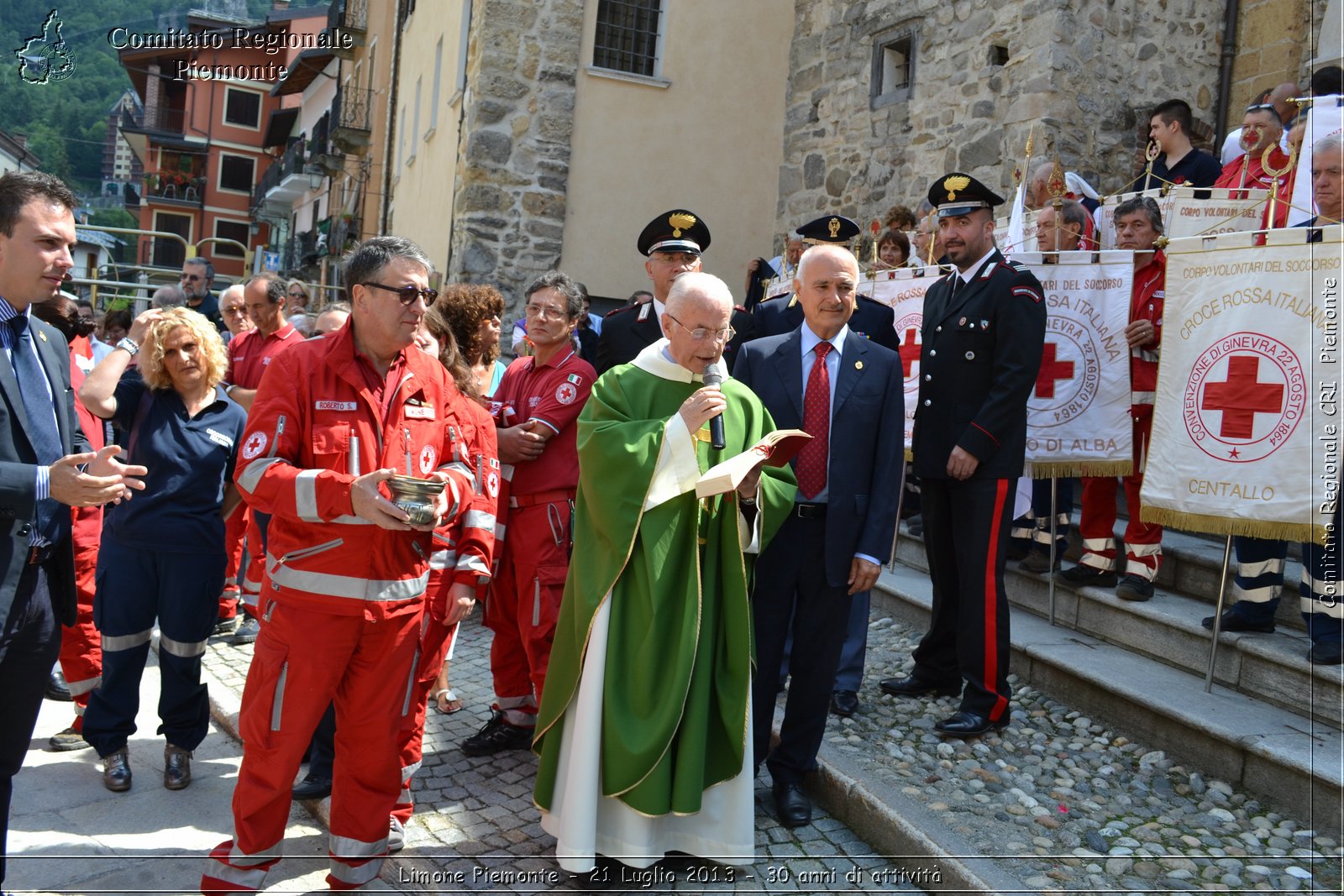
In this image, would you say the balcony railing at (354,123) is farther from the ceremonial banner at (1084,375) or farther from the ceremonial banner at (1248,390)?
the ceremonial banner at (1248,390)

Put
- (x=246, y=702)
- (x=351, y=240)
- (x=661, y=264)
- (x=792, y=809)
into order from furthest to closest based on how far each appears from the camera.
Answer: (x=351, y=240) → (x=661, y=264) → (x=792, y=809) → (x=246, y=702)

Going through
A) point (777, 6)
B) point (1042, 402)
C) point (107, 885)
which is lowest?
point (107, 885)

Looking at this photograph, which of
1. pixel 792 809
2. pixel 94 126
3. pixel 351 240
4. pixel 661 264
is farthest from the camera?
pixel 351 240

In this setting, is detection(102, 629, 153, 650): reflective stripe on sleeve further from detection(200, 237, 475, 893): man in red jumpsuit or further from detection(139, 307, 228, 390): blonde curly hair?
detection(200, 237, 475, 893): man in red jumpsuit

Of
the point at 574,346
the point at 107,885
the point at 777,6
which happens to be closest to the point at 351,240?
the point at 777,6

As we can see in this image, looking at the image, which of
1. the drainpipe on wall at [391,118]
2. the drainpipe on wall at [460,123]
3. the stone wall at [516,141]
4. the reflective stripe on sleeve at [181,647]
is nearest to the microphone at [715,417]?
the reflective stripe on sleeve at [181,647]

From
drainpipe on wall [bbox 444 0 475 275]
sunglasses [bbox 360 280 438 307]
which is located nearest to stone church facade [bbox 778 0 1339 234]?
drainpipe on wall [bbox 444 0 475 275]

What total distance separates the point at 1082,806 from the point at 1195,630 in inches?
50.2

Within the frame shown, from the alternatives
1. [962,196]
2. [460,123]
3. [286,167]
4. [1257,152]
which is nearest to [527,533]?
[962,196]

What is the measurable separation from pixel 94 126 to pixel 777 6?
8.07 m

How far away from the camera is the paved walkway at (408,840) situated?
12.0 feet

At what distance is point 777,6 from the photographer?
519 inches

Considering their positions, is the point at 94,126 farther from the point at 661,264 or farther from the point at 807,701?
the point at 807,701

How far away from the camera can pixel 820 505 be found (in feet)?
13.4
